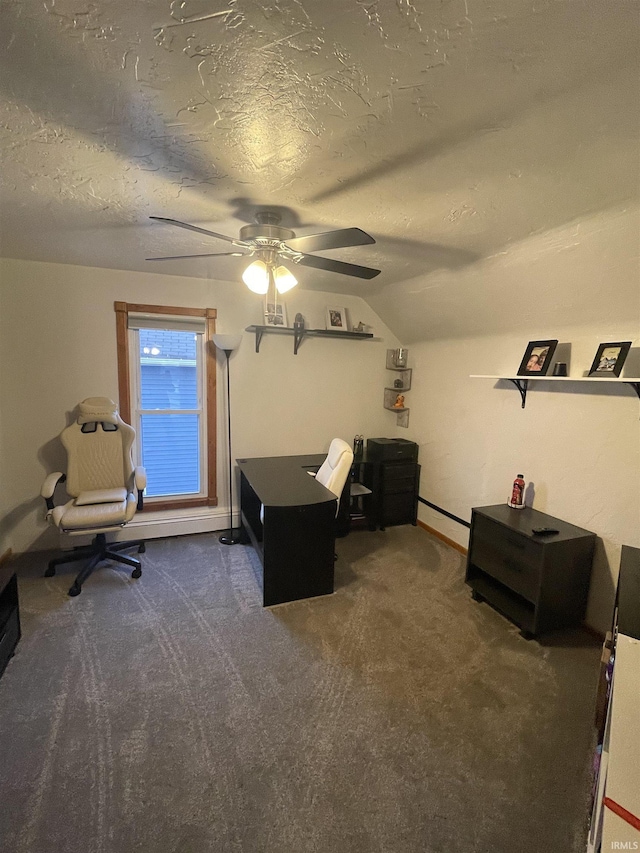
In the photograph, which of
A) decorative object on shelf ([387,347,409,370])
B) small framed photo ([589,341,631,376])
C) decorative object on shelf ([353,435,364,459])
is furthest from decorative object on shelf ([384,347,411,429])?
small framed photo ([589,341,631,376])

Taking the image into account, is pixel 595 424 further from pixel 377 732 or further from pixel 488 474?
pixel 377 732

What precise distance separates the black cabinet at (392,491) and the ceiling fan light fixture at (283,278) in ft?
7.07

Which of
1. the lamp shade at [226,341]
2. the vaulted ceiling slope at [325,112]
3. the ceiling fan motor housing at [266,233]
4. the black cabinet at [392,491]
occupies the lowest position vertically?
the black cabinet at [392,491]

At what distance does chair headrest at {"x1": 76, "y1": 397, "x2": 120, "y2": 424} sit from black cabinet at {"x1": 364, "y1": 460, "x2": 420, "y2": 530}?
7.81 feet

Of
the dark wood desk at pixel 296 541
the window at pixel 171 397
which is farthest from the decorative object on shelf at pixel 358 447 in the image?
the window at pixel 171 397

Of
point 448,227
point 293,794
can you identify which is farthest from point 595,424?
point 293,794

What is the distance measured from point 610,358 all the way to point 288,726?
2.51 m

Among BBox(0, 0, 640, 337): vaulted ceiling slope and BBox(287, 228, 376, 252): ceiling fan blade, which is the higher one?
BBox(0, 0, 640, 337): vaulted ceiling slope

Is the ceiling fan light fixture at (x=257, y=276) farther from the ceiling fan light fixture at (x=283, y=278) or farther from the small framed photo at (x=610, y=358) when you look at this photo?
the small framed photo at (x=610, y=358)

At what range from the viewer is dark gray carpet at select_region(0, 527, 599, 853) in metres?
1.30

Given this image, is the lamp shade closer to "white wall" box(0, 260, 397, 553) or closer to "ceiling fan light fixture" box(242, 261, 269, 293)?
"white wall" box(0, 260, 397, 553)

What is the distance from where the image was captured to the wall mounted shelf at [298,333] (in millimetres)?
3479

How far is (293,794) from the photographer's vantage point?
4.60 feet

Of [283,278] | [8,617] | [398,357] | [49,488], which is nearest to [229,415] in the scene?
[49,488]
